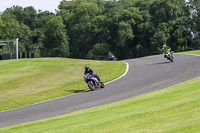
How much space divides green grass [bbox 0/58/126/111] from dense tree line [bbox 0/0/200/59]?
167 feet

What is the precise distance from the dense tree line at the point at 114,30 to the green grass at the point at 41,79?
50943 millimetres

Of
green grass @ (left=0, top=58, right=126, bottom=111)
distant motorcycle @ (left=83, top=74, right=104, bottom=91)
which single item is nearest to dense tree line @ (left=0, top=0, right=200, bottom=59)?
green grass @ (left=0, top=58, right=126, bottom=111)

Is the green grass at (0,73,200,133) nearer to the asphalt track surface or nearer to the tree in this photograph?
the asphalt track surface

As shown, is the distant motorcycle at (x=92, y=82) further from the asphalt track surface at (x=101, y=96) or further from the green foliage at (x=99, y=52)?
the green foliage at (x=99, y=52)

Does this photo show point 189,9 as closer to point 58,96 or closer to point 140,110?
point 58,96

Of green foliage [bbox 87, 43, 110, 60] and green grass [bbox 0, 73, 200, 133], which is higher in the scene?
green foliage [bbox 87, 43, 110, 60]

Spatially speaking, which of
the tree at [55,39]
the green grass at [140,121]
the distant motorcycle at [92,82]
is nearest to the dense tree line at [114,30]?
the tree at [55,39]

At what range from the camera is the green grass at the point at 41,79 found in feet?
80.1

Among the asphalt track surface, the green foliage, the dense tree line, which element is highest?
the dense tree line

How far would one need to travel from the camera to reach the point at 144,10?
327 ft

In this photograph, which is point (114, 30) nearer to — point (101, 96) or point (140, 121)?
point (101, 96)

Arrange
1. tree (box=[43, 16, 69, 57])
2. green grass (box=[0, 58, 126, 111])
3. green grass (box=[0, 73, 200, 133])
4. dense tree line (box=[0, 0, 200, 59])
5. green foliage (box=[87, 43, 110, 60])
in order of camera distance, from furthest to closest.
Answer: tree (box=[43, 16, 69, 57]), green foliage (box=[87, 43, 110, 60]), dense tree line (box=[0, 0, 200, 59]), green grass (box=[0, 58, 126, 111]), green grass (box=[0, 73, 200, 133])

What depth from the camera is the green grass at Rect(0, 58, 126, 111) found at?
2441 centimetres

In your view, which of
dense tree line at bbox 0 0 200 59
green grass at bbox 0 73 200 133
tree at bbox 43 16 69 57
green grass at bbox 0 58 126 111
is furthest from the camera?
tree at bbox 43 16 69 57
